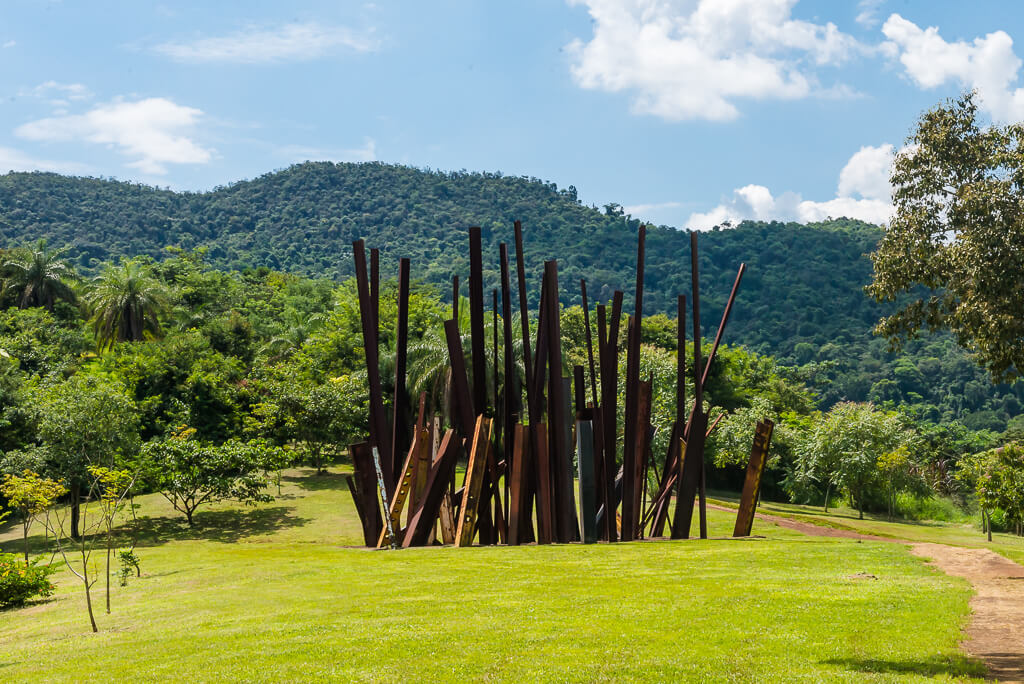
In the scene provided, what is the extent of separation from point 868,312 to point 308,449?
73071 millimetres

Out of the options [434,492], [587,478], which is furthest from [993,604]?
[434,492]

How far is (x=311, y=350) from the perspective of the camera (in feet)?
138

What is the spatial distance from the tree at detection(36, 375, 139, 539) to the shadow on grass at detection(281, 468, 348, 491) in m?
7.89

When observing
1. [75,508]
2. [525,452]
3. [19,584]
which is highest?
[525,452]

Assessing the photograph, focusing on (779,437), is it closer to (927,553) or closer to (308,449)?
(308,449)

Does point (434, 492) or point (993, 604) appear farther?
point (434, 492)

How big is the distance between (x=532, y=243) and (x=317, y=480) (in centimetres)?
9469

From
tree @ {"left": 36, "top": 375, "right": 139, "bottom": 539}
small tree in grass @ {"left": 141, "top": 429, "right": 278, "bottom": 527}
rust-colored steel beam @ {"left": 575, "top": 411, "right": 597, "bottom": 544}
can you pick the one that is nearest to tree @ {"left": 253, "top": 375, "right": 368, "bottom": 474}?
small tree in grass @ {"left": 141, "top": 429, "right": 278, "bottom": 527}

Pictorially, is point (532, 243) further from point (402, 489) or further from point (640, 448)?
point (402, 489)

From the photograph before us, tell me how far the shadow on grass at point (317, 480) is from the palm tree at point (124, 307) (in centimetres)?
1266

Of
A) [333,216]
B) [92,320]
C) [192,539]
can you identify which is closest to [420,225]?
[333,216]

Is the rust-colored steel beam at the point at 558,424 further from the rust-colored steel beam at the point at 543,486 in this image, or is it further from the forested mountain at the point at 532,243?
the forested mountain at the point at 532,243

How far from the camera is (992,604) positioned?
868 centimetres

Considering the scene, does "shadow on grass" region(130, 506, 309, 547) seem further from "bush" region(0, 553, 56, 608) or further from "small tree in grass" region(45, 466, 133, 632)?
A: "bush" region(0, 553, 56, 608)
